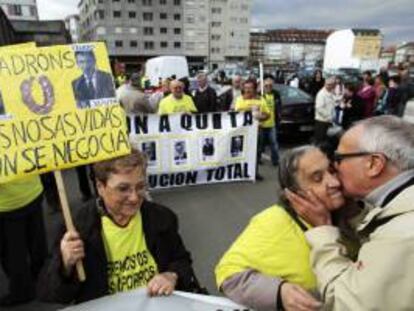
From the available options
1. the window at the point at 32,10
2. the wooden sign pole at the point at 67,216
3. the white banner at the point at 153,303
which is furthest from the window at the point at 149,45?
the white banner at the point at 153,303

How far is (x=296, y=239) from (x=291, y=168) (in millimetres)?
319

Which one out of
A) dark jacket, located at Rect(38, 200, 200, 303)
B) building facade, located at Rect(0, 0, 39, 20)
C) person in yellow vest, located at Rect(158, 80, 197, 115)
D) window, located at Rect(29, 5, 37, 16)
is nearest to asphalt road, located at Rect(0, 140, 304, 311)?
person in yellow vest, located at Rect(158, 80, 197, 115)

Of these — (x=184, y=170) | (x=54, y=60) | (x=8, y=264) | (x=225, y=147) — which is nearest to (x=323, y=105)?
(x=225, y=147)

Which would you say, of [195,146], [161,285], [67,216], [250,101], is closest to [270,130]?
[250,101]

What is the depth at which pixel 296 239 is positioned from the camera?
1784 mm

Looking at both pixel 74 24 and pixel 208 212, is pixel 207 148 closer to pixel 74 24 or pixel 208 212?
pixel 208 212

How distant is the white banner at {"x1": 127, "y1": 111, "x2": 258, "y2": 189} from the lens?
265 inches

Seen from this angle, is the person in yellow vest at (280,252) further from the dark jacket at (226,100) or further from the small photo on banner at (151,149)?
the dark jacket at (226,100)

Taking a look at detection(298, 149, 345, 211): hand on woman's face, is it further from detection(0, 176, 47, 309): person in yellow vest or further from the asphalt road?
detection(0, 176, 47, 309): person in yellow vest

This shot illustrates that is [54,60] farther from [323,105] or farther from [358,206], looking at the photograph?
[323,105]

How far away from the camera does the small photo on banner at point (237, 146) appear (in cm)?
709

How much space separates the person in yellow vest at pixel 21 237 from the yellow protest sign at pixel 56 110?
1.63 metres

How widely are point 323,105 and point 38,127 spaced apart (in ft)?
27.0

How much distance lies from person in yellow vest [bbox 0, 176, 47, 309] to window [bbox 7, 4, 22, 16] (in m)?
53.4
